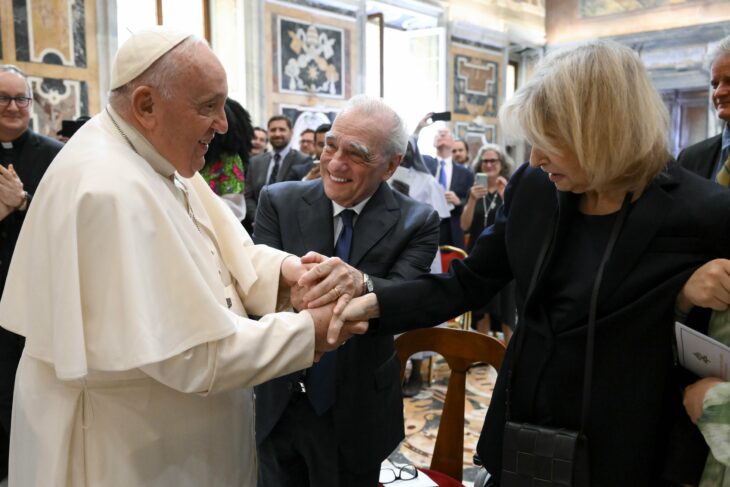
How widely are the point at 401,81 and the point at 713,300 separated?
13.4m

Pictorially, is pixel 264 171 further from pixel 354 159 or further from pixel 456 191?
pixel 354 159

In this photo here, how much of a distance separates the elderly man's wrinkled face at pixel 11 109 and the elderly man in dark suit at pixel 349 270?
6.04ft

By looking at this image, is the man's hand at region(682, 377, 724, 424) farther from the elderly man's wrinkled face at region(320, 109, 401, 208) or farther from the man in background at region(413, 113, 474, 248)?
the man in background at region(413, 113, 474, 248)

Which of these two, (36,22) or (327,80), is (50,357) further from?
(327,80)

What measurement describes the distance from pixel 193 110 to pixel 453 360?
133 cm

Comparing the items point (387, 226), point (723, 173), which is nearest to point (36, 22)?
point (387, 226)

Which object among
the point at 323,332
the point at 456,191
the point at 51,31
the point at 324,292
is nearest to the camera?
the point at 323,332

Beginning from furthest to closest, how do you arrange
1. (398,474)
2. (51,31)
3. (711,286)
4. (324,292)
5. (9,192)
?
(51,31), (9,192), (398,474), (324,292), (711,286)

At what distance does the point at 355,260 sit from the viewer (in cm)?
222

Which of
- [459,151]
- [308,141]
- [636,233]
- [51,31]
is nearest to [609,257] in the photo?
[636,233]

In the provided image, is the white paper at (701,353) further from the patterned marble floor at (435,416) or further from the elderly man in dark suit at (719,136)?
the patterned marble floor at (435,416)

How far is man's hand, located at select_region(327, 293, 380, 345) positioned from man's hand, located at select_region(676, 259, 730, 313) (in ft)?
2.83

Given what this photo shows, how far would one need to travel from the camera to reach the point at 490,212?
6.30m

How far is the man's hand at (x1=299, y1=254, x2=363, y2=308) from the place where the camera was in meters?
1.87
